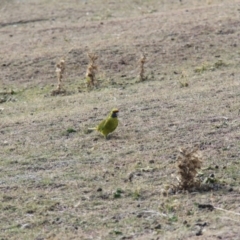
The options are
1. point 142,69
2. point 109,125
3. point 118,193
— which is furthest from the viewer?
→ point 142,69

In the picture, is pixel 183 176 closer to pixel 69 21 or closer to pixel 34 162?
pixel 34 162

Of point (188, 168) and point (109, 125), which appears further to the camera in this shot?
point (109, 125)

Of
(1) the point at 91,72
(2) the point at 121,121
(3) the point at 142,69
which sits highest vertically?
(1) the point at 91,72

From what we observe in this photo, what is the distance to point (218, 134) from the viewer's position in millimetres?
8898

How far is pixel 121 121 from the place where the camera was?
9781 millimetres

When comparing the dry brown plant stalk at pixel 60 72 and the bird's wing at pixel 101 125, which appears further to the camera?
the dry brown plant stalk at pixel 60 72

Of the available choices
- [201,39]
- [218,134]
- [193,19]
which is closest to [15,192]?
[218,134]

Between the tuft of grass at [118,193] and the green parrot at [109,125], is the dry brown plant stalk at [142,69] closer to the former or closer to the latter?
the green parrot at [109,125]

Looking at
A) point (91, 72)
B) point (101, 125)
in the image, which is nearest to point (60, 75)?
point (91, 72)

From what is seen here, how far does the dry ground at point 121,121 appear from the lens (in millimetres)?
6844

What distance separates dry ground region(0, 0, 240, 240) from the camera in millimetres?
6844

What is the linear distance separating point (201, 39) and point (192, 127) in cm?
488

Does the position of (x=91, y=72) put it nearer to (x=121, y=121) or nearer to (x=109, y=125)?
(x=121, y=121)

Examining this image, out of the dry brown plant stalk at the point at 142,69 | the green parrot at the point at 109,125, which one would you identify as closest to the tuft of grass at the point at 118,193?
the green parrot at the point at 109,125
